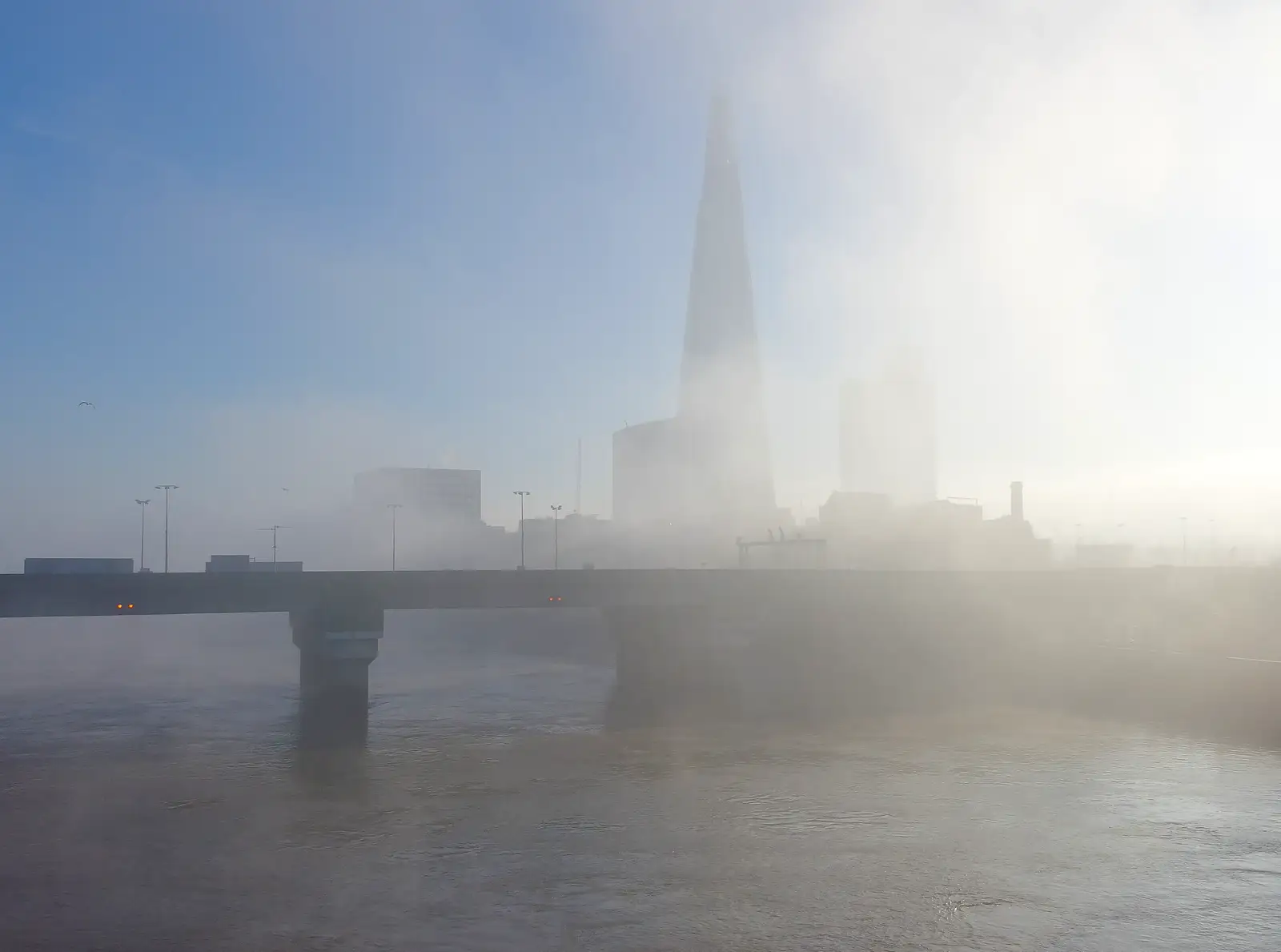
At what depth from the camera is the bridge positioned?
106 m

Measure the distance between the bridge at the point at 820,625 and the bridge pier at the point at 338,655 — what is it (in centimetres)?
19

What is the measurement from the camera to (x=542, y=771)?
68625 mm

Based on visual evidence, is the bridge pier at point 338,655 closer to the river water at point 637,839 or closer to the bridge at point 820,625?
the bridge at point 820,625

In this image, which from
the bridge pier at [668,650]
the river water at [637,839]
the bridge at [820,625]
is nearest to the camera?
the river water at [637,839]

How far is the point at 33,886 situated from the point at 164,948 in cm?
1151

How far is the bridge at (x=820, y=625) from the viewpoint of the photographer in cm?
10606

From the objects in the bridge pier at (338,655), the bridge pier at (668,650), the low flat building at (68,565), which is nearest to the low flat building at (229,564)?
the low flat building at (68,565)

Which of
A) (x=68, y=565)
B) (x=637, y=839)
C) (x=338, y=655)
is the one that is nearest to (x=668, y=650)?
(x=338, y=655)

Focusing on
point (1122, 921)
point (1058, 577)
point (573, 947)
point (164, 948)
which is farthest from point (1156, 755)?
point (1058, 577)

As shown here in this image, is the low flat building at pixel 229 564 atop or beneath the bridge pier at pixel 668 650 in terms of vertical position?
atop

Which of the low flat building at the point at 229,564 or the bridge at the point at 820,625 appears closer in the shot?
the bridge at the point at 820,625

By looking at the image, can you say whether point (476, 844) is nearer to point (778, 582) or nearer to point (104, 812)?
point (104, 812)

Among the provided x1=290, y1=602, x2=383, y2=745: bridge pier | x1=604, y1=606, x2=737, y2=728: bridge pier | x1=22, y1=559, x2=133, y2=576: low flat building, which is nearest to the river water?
x1=290, y1=602, x2=383, y2=745: bridge pier

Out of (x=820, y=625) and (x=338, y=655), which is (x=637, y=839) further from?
(x=820, y=625)
